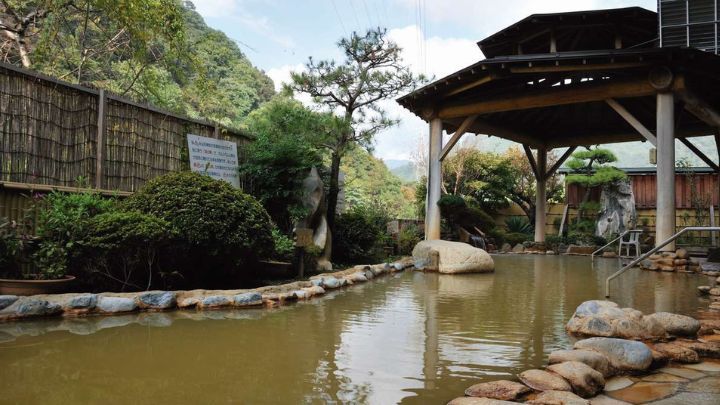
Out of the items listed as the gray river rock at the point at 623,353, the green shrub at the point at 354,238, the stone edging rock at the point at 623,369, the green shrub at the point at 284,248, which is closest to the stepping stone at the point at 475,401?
the stone edging rock at the point at 623,369

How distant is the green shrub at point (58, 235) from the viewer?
4.70m

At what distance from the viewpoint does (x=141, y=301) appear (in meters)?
4.62

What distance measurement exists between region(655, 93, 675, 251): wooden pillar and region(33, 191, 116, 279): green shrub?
903cm

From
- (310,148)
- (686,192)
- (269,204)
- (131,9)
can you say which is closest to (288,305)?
(269,204)

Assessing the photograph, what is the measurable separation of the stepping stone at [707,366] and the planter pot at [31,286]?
17.2ft

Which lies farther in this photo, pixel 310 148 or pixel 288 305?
pixel 310 148

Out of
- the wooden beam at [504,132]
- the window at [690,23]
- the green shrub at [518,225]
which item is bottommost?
the green shrub at [518,225]

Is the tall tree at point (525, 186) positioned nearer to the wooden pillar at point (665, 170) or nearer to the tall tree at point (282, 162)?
the wooden pillar at point (665, 170)

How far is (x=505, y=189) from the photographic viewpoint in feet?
61.9

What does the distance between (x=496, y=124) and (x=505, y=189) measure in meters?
6.25

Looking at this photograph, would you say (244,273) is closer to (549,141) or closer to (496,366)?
(496,366)

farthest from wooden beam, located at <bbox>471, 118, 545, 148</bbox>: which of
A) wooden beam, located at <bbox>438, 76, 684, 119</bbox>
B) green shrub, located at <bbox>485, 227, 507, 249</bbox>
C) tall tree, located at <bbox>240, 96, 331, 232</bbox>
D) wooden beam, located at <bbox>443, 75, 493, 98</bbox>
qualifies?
tall tree, located at <bbox>240, 96, 331, 232</bbox>

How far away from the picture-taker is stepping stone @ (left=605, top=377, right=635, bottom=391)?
108 inches

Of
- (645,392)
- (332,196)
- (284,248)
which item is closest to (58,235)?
(284,248)
